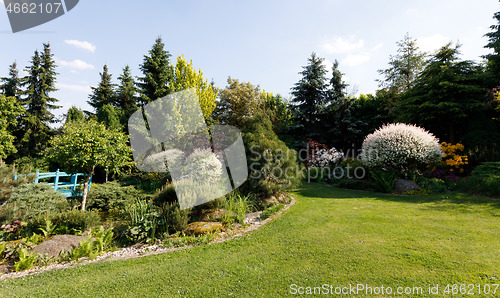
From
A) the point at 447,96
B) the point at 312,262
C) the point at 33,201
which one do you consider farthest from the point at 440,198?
the point at 33,201

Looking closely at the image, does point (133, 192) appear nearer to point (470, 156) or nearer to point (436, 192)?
point (436, 192)

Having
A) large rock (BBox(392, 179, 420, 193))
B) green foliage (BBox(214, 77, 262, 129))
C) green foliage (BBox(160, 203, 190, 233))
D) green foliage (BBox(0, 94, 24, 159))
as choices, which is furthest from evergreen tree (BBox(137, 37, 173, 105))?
large rock (BBox(392, 179, 420, 193))

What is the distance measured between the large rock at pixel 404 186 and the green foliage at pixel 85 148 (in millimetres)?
9831

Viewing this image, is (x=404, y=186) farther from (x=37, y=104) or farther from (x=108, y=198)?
(x=37, y=104)

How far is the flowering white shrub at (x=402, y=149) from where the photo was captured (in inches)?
318

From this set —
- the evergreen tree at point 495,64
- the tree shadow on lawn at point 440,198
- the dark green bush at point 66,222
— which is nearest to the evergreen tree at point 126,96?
the dark green bush at point 66,222

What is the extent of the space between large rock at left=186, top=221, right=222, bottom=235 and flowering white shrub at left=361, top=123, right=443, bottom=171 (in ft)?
22.6

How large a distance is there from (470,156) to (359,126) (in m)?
7.05

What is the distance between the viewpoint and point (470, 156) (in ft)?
30.5

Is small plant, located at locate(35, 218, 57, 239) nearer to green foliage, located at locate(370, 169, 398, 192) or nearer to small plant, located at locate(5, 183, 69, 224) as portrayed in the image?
small plant, located at locate(5, 183, 69, 224)

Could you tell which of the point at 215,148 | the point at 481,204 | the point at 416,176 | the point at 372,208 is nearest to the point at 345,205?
the point at 372,208

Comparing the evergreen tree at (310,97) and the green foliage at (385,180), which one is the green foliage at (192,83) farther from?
the green foliage at (385,180)

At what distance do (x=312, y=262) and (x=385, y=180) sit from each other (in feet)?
20.8

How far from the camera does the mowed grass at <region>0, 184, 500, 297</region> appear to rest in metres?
2.62
